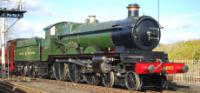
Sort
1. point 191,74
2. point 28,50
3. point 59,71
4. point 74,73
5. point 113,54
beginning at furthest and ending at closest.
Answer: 1. point 28,50
2. point 191,74
3. point 59,71
4. point 74,73
5. point 113,54

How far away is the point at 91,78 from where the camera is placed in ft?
66.9

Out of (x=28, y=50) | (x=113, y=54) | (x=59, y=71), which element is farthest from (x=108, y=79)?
(x=28, y=50)

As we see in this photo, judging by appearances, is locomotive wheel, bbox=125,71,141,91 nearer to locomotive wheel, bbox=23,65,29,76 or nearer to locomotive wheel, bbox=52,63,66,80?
locomotive wheel, bbox=52,63,66,80

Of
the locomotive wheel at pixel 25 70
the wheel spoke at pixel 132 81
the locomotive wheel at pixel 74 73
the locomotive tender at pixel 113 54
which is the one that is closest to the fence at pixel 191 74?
the locomotive tender at pixel 113 54

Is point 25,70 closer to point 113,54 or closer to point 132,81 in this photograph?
point 113,54

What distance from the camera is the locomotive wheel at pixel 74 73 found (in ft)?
70.2

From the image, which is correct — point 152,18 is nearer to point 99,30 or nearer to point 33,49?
point 99,30

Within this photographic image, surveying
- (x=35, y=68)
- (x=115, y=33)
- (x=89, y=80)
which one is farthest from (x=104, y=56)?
(x=35, y=68)

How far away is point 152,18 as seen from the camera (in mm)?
18094

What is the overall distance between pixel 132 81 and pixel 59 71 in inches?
298

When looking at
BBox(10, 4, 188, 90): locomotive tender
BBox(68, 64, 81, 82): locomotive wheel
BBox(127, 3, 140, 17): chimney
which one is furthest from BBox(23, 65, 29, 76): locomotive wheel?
BBox(127, 3, 140, 17): chimney

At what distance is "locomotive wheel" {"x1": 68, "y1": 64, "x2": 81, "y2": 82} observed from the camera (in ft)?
70.2

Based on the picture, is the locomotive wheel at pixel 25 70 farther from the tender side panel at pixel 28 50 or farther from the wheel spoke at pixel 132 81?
the wheel spoke at pixel 132 81

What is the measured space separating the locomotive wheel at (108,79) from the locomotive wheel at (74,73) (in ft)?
8.42
